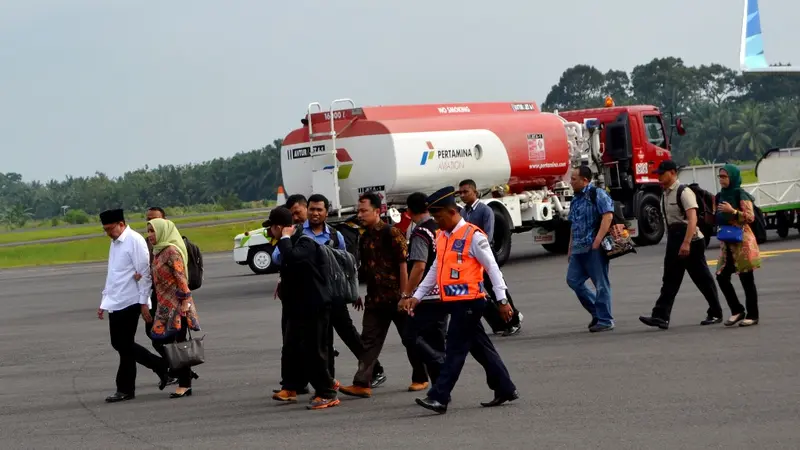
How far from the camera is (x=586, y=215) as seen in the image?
1441cm

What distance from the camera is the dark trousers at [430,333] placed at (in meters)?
9.98

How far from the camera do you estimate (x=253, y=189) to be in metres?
139

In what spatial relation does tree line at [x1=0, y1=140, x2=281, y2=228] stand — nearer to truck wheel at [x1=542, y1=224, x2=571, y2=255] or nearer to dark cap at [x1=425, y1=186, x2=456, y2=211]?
truck wheel at [x1=542, y1=224, x2=571, y2=255]

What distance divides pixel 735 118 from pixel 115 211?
117827mm

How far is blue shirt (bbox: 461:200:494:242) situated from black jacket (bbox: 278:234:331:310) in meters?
3.87

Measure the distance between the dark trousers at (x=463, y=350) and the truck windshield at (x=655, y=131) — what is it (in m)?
20.2

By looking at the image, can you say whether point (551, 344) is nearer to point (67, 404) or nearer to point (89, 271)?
point (67, 404)

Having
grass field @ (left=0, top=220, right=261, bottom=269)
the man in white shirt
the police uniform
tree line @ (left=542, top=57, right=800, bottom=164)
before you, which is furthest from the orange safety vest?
tree line @ (left=542, top=57, right=800, bottom=164)

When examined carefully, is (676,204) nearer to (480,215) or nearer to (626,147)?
(480,215)

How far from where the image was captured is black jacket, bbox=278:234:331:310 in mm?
10234

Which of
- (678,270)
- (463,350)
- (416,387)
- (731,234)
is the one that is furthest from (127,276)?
(731,234)

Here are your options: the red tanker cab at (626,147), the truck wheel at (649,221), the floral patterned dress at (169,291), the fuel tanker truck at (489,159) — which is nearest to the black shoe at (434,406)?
the floral patterned dress at (169,291)

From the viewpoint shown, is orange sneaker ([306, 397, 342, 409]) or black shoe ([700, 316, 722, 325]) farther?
black shoe ([700, 316, 722, 325])

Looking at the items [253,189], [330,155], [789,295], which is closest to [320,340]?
[789,295]
